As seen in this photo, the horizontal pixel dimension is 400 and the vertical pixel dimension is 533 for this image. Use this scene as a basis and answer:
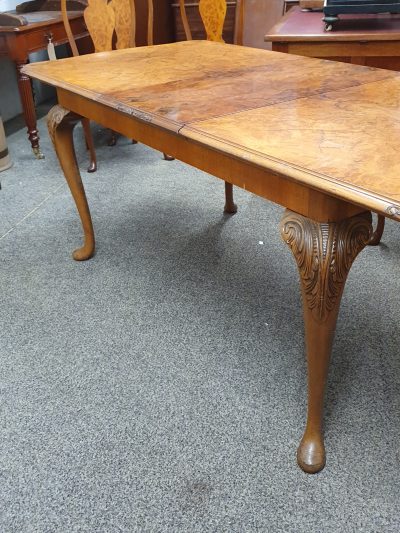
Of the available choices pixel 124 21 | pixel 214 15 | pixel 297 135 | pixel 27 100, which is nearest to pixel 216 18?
pixel 214 15

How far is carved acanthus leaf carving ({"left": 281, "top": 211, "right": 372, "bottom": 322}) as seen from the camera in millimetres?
965

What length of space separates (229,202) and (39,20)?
1715 mm

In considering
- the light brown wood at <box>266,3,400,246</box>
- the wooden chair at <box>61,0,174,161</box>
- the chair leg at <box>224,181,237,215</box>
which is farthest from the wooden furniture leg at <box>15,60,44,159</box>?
the light brown wood at <box>266,3,400,246</box>

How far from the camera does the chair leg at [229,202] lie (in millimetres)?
2301

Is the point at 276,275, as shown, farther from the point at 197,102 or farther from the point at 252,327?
the point at 197,102

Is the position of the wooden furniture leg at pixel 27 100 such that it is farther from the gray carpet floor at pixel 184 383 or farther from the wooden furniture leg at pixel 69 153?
the wooden furniture leg at pixel 69 153

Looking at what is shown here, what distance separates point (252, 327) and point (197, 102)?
72cm

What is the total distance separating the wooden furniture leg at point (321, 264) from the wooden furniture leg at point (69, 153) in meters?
1.07

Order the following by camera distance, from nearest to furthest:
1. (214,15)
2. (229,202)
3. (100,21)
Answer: (229,202) < (214,15) < (100,21)

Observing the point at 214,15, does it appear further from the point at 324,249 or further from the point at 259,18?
the point at 324,249

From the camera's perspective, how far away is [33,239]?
2273 mm

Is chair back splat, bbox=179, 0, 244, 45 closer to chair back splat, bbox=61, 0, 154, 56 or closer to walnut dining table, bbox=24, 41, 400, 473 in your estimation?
chair back splat, bbox=61, 0, 154, 56

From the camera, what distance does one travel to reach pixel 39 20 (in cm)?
304

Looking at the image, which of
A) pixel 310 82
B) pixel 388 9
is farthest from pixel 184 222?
pixel 388 9
